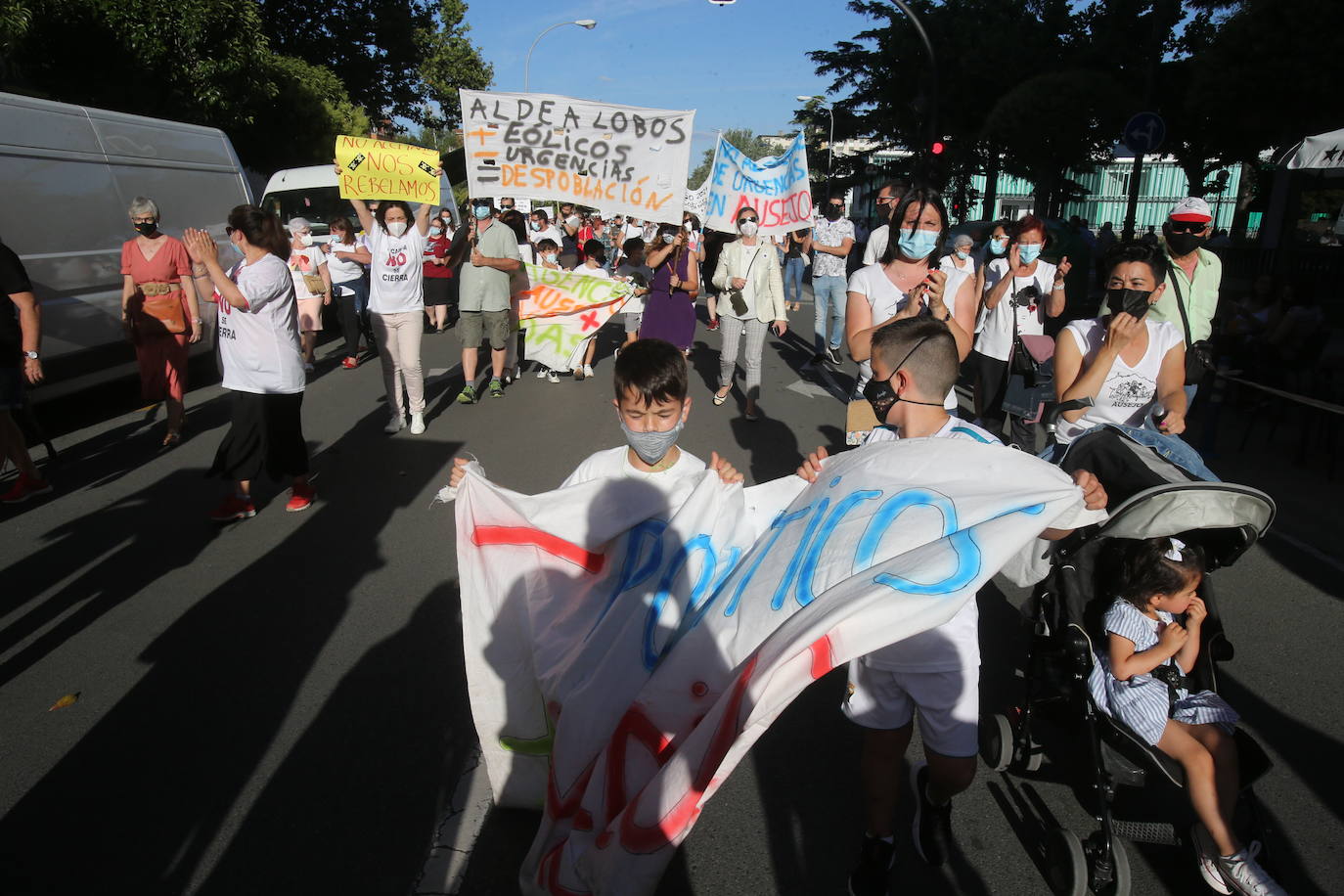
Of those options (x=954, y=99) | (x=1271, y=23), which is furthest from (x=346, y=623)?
(x=954, y=99)

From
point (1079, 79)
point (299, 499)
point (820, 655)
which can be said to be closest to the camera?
point (820, 655)

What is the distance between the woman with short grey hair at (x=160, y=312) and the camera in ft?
23.5

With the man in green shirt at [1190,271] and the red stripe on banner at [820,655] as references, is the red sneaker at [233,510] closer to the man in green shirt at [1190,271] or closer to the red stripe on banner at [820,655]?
the red stripe on banner at [820,655]

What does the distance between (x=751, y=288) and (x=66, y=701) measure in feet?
20.2

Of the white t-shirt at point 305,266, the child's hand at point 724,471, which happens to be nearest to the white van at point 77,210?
the white t-shirt at point 305,266

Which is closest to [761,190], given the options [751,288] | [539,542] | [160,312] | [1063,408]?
[751,288]

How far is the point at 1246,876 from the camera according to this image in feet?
7.95

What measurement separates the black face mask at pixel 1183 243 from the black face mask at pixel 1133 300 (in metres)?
1.72

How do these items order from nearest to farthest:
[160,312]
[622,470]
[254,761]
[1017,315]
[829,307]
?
[622,470], [254,761], [1017,315], [160,312], [829,307]

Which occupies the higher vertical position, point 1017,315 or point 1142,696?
point 1017,315

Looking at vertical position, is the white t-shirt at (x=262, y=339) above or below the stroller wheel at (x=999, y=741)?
above

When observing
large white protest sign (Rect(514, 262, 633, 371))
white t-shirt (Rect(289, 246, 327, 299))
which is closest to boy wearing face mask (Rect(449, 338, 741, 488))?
large white protest sign (Rect(514, 262, 633, 371))

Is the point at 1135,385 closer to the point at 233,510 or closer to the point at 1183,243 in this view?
the point at 1183,243

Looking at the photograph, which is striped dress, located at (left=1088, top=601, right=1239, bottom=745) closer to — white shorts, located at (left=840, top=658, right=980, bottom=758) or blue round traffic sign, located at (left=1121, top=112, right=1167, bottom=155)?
white shorts, located at (left=840, top=658, right=980, bottom=758)
